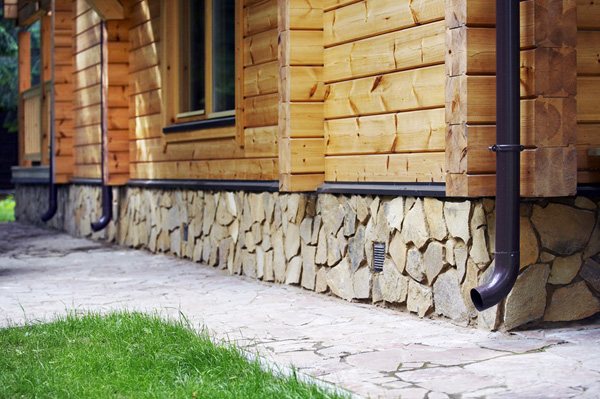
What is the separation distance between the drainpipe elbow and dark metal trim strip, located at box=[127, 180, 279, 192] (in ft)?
10.2

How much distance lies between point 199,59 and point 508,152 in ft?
17.8

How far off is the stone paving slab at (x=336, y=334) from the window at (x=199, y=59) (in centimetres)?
161

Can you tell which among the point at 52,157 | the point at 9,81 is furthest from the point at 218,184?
the point at 9,81

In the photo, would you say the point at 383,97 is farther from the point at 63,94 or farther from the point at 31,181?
the point at 31,181

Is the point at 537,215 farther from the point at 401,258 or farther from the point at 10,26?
the point at 10,26

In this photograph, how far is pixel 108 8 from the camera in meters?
12.1

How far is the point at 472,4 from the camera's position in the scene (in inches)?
231

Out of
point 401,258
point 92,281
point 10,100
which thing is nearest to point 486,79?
point 401,258

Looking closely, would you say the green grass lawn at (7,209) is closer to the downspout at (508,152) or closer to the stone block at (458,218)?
the stone block at (458,218)

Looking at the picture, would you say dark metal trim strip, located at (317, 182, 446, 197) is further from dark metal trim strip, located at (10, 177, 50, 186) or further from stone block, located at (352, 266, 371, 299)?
dark metal trim strip, located at (10, 177, 50, 186)

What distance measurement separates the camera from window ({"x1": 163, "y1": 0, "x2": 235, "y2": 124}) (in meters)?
9.69

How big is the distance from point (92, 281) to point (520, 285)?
13.7 ft

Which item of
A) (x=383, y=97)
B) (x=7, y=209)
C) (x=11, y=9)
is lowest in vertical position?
(x=7, y=209)

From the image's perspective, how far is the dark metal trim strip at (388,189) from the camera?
6324mm
